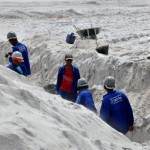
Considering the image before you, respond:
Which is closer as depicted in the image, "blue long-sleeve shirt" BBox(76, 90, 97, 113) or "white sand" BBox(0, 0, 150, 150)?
"white sand" BBox(0, 0, 150, 150)

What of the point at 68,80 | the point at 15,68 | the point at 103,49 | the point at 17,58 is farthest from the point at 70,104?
the point at 103,49

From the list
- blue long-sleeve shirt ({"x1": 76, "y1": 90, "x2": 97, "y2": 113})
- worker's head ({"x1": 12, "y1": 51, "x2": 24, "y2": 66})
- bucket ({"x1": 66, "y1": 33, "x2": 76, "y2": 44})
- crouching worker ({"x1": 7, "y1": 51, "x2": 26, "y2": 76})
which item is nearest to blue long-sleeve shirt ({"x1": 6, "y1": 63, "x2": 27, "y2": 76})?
crouching worker ({"x1": 7, "y1": 51, "x2": 26, "y2": 76})

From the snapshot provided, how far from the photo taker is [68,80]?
8547mm

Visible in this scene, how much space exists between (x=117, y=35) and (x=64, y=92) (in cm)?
986

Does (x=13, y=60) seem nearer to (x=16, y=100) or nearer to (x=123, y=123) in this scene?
(x=123, y=123)

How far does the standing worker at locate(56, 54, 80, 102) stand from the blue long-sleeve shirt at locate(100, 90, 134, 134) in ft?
6.06

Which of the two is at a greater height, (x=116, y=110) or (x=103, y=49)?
(x=116, y=110)

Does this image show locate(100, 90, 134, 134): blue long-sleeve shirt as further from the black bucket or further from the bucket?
the bucket

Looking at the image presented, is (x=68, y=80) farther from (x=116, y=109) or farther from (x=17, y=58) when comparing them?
(x=116, y=109)

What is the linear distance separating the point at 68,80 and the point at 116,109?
6.71ft

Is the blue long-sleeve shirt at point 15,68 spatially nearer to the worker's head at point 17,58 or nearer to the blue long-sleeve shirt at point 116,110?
the worker's head at point 17,58

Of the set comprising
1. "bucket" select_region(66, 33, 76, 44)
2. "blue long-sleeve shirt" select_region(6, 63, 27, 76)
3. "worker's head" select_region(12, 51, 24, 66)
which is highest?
"worker's head" select_region(12, 51, 24, 66)

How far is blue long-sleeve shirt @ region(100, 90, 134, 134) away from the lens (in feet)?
21.8

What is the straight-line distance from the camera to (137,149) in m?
5.55
